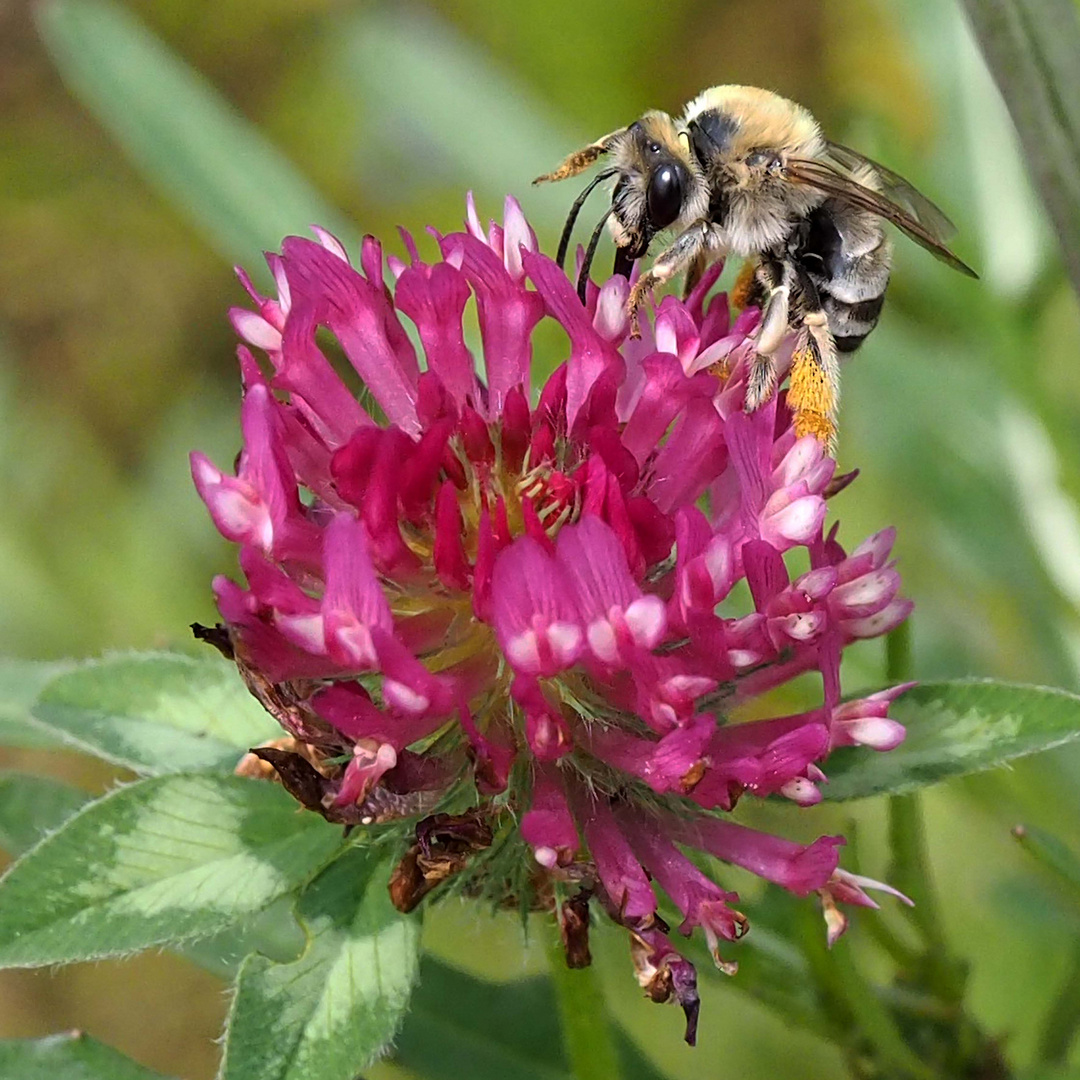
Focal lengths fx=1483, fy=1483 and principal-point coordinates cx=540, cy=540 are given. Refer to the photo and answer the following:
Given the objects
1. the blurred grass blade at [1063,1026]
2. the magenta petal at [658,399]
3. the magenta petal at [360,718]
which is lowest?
the blurred grass blade at [1063,1026]

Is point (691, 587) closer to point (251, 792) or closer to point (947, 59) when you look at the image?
point (251, 792)

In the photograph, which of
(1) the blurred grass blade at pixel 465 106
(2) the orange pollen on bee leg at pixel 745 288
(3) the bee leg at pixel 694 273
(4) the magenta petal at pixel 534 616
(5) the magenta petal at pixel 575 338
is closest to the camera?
(4) the magenta petal at pixel 534 616

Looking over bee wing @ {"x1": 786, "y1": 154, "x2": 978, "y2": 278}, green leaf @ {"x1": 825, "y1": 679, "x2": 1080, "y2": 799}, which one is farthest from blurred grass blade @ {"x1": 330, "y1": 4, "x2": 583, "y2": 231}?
green leaf @ {"x1": 825, "y1": 679, "x2": 1080, "y2": 799}

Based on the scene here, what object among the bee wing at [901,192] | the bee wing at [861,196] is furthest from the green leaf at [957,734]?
the bee wing at [901,192]

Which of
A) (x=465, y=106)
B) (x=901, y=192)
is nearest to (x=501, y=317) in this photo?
(x=901, y=192)

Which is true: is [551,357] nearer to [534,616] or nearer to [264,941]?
[264,941]

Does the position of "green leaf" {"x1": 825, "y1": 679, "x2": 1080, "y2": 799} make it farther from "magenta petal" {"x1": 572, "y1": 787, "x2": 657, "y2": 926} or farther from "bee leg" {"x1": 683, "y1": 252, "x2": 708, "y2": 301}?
"bee leg" {"x1": 683, "y1": 252, "x2": 708, "y2": 301}

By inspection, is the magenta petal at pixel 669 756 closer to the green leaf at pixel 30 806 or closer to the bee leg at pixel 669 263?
the bee leg at pixel 669 263
